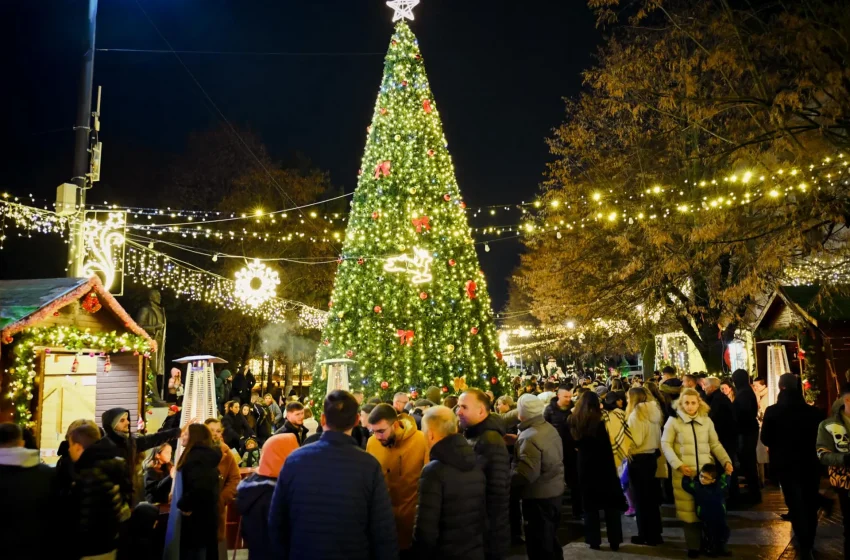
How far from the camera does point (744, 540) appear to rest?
24.3 ft

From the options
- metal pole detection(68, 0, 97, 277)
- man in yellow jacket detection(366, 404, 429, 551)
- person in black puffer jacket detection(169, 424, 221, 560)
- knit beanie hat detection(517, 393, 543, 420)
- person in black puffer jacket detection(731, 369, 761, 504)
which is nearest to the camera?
man in yellow jacket detection(366, 404, 429, 551)

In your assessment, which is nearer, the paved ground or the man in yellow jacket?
the man in yellow jacket

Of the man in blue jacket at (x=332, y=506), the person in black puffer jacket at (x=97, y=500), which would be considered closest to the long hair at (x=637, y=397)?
the man in blue jacket at (x=332, y=506)

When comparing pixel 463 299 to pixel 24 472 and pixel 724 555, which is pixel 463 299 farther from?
pixel 24 472

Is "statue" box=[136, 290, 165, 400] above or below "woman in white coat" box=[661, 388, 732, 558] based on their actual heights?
above

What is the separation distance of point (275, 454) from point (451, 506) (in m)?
1.31

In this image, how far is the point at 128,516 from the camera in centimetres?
491

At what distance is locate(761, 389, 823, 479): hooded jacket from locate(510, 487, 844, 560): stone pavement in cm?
93

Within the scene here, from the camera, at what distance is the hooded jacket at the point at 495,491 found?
461cm

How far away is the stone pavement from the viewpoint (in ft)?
22.5

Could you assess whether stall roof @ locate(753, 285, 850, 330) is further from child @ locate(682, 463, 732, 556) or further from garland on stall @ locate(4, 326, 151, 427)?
garland on stall @ locate(4, 326, 151, 427)

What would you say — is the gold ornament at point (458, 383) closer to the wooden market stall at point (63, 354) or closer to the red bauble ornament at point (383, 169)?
the red bauble ornament at point (383, 169)

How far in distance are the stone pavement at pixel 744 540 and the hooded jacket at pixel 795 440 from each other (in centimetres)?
93

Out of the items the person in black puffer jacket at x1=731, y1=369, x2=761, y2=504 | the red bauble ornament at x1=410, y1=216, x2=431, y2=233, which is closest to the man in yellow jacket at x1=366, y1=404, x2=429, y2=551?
the person in black puffer jacket at x1=731, y1=369, x2=761, y2=504
